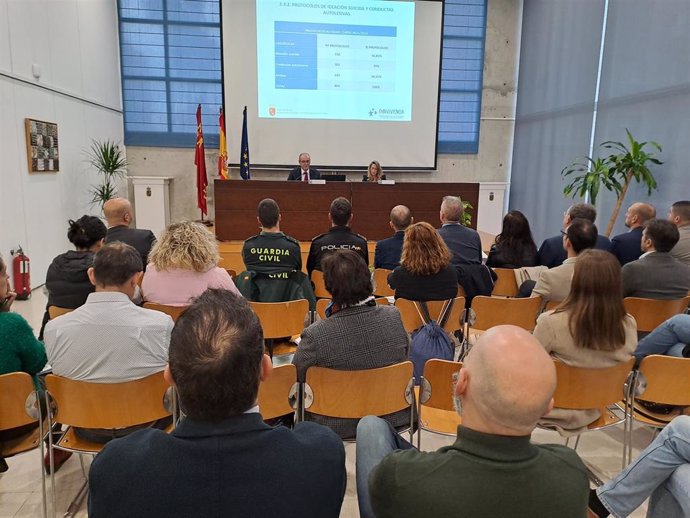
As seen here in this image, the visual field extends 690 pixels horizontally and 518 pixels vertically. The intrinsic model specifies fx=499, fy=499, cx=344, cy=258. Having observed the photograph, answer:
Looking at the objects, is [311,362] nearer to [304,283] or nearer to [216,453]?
[216,453]

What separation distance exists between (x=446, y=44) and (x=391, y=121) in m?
2.05

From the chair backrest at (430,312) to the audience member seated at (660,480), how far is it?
1.31 metres

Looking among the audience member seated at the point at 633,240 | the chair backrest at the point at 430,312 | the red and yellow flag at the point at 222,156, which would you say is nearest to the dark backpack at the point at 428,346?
the chair backrest at the point at 430,312

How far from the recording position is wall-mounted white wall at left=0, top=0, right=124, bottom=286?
5.42m

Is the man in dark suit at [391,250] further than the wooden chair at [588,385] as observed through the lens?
Yes

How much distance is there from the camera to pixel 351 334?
6.64 feet

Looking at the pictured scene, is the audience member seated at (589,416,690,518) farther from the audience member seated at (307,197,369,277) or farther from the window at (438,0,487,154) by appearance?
the window at (438,0,487,154)

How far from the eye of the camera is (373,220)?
667 centimetres

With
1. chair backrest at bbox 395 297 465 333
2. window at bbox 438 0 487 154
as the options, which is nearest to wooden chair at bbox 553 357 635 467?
chair backrest at bbox 395 297 465 333

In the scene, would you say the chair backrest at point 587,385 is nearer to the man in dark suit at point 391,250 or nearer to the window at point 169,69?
the man in dark suit at point 391,250

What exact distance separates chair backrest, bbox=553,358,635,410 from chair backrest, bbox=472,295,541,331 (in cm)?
93

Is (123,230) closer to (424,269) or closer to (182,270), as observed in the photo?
(182,270)

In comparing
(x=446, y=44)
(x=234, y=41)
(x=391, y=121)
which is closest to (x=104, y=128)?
(x=234, y=41)

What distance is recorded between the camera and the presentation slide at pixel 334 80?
8.29m
